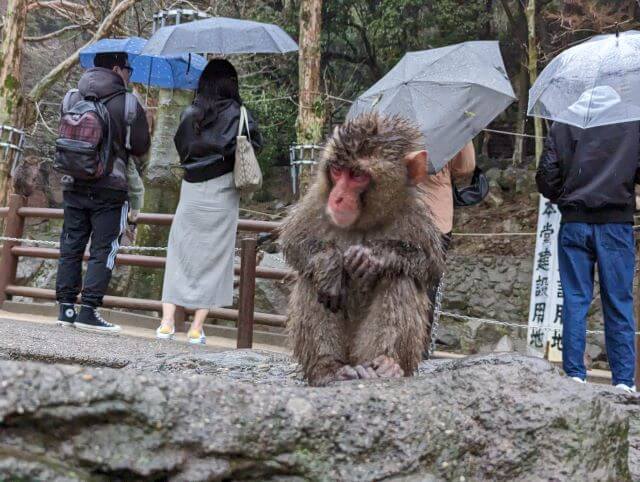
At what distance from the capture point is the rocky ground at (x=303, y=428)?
156 cm

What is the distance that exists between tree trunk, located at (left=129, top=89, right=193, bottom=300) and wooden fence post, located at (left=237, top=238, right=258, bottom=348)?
2733 millimetres

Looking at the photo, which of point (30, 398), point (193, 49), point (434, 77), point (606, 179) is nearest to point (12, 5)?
point (193, 49)

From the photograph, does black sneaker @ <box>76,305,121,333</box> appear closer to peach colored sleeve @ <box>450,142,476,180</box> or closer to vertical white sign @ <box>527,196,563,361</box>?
peach colored sleeve @ <box>450,142,476,180</box>

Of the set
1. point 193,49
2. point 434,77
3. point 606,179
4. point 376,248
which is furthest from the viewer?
point 193,49

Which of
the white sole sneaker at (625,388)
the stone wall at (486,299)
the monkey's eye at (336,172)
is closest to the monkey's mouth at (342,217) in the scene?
the monkey's eye at (336,172)

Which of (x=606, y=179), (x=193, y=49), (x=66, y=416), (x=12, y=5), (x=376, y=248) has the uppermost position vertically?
(x=12, y=5)

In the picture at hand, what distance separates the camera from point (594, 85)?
3930mm

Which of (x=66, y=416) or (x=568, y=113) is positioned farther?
(x=568, y=113)

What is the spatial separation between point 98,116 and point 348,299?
108 inches

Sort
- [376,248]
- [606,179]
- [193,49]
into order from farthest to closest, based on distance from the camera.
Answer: [193,49] → [606,179] → [376,248]

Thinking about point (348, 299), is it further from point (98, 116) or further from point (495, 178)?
point (495, 178)

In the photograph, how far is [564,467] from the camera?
188 cm

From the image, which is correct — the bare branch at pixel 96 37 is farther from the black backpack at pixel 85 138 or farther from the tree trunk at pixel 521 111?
the tree trunk at pixel 521 111

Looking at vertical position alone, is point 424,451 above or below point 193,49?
below
